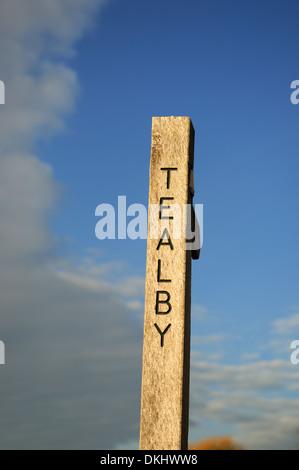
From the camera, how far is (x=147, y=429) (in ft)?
18.0

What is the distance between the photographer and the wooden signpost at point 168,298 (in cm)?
550

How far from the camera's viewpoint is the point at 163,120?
6.11 meters

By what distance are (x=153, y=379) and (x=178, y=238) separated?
1.33 m

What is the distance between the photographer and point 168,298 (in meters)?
5.70

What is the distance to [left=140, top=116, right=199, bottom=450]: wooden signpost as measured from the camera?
5.50 metres
